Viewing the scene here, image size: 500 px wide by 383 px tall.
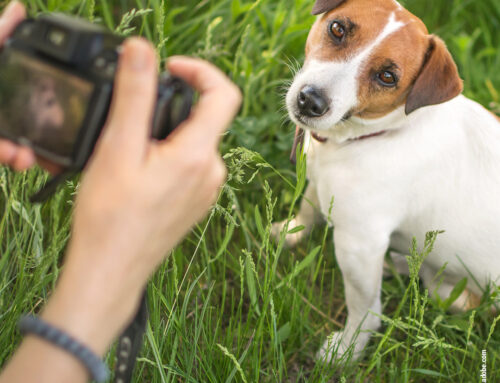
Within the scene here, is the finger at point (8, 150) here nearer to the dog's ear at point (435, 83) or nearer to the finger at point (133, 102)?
the finger at point (133, 102)

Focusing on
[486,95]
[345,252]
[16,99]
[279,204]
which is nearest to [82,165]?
[16,99]

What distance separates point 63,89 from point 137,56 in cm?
23

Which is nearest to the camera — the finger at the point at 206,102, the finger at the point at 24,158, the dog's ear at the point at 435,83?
the finger at the point at 206,102

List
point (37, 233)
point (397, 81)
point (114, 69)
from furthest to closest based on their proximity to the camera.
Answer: point (397, 81) → point (37, 233) → point (114, 69)

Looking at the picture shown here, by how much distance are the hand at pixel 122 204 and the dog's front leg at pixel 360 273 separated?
1.31 metres

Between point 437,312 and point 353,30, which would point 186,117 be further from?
point 437,312

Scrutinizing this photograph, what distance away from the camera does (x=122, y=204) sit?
3.13 feet

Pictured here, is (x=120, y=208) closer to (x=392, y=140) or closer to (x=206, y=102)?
(x=206, y=102)

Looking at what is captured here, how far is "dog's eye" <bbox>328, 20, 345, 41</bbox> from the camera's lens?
212cm

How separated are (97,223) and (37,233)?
108 cm

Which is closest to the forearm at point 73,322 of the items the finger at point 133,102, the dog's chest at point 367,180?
the finger at point 133,102

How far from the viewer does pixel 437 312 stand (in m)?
2.39

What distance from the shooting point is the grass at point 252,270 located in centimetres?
182

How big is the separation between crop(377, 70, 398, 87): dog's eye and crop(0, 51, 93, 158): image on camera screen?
1.35m
